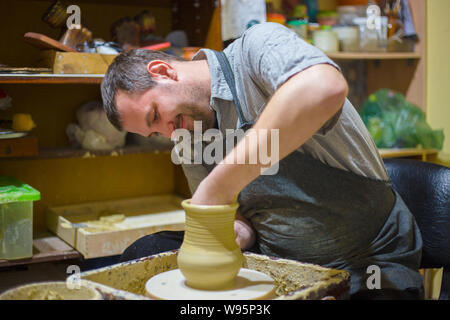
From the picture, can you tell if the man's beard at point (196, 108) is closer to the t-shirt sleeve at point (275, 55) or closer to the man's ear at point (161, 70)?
the man's ear at point (161, 70)

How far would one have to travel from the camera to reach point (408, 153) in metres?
2.88

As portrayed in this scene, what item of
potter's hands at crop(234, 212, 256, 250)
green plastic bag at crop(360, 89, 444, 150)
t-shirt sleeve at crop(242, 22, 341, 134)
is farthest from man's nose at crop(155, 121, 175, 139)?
green plastic bag at crop(360, 89, 444, 150)

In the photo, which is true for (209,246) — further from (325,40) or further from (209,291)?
(325,40)

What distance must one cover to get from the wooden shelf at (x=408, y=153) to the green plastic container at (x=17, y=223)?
1817 mm

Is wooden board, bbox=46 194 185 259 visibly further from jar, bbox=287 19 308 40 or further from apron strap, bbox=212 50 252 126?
jar, bbox=287 19 308 40

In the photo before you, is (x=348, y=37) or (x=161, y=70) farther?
(x=348, y=37)

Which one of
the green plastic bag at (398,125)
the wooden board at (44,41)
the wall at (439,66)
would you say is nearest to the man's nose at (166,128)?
the wooden board at (44,41)

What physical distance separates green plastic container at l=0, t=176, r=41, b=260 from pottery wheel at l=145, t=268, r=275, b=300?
941 millimetres

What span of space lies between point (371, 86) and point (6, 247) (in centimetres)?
251

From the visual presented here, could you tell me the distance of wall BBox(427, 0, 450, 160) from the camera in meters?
3.07

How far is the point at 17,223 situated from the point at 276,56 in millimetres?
1374

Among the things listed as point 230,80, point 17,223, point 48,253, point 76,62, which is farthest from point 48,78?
point 230,80
